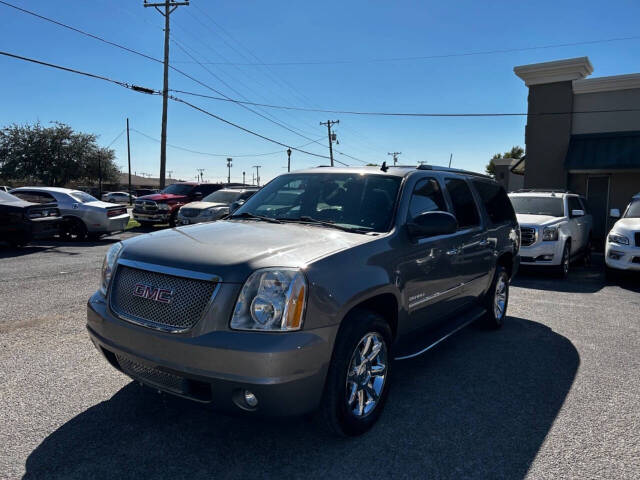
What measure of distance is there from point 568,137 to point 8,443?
18.4 metres

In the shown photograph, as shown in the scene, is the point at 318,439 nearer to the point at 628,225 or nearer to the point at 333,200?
the point at 333,200

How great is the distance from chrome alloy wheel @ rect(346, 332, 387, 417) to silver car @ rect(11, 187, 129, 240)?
491 inches

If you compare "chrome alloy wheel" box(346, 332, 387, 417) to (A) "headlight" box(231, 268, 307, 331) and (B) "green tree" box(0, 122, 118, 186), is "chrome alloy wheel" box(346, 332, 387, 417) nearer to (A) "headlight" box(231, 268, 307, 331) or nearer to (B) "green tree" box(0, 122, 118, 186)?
(A) "headlight" box(231, 268, 307, 331)

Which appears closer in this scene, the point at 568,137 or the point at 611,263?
the point at 611,263

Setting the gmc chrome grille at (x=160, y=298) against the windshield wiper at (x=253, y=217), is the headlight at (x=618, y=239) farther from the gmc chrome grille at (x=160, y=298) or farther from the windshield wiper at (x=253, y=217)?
the gmc chrome grille at (x=160, y=298)

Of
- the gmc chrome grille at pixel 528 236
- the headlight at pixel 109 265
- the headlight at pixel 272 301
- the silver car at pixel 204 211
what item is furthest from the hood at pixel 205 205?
the headlight at pixel 272 301

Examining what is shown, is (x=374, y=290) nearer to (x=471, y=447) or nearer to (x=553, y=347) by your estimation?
(x=471, y=447)

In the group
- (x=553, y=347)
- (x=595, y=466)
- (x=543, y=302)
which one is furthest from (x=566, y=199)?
(x=595, y=466)

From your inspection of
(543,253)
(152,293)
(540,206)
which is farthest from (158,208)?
(152,293)

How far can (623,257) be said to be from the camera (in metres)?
8.91

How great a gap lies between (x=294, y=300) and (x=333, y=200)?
159 centimetres

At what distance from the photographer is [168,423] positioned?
3199mm

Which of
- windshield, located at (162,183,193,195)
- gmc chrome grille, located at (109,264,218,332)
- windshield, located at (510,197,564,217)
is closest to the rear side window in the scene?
gmc chrome grille, located at (109,264,218,332)

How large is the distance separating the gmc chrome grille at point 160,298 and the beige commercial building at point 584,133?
648 inches
